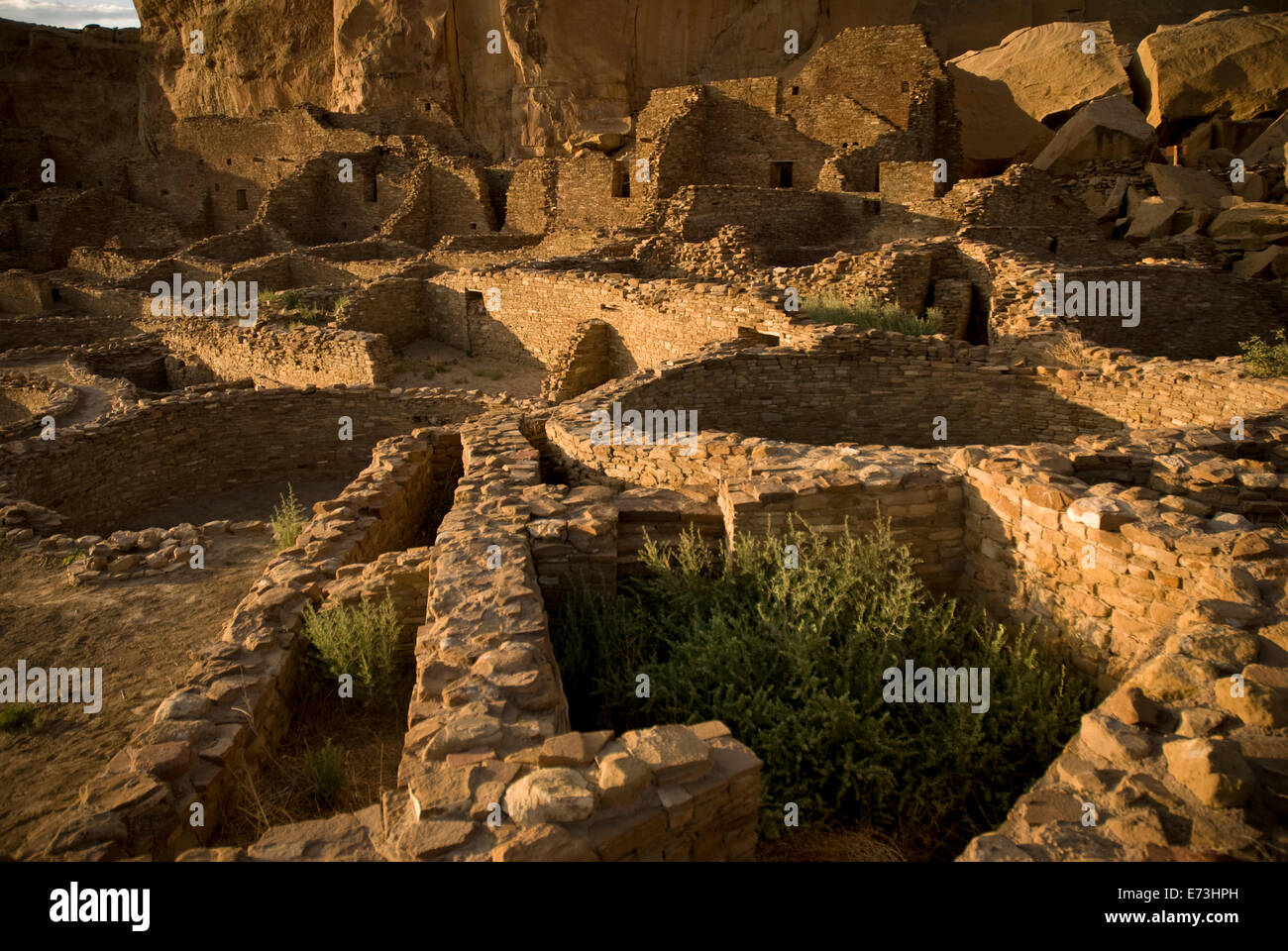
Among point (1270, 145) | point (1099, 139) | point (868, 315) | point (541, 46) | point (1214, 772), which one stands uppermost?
point (541, 46)

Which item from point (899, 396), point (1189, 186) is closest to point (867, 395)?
point (899, 396)

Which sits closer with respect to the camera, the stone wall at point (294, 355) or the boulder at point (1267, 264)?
the stone wall at point (294, 355)

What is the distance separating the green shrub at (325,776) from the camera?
3760 mm

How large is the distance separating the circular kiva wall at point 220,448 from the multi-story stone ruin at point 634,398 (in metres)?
0.04

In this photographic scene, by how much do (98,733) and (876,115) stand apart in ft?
62.1

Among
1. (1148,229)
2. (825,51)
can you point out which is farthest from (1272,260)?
(825,51)

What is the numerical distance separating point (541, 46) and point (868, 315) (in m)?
17.9

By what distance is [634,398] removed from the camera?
7.59 meters

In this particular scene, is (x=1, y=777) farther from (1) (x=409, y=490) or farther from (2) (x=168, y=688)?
(1) (x=409, y=490)

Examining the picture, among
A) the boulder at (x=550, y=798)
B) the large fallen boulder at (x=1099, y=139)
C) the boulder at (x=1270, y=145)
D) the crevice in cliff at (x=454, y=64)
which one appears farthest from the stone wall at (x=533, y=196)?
the boulder at (x=550, y=798)
